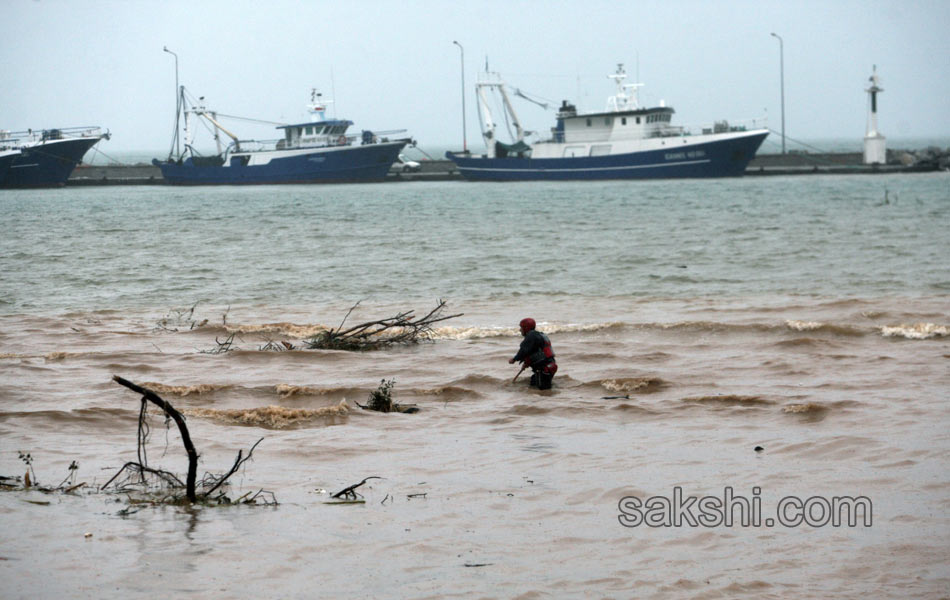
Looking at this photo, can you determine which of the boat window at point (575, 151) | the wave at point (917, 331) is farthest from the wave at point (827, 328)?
the boat window at point (575, 151)

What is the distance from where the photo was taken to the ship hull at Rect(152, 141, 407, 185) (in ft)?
210

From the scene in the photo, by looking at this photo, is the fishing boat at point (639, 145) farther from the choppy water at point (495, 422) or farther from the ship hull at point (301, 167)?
the choppy water at point (495, 422)

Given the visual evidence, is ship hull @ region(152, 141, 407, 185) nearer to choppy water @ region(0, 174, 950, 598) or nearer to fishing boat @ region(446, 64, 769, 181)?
fishing boat @ region(446, 64, 769, 181)

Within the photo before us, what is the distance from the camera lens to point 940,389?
10.4m

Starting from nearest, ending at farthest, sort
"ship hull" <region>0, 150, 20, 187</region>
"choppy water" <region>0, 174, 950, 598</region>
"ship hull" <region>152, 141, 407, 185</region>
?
"choppy water" <region>0, 174, 950, 598</region> < "ship hull" <region>0, 150, 20, 187</region> < "ship hull" <region>152, 141, 407, 185</region>

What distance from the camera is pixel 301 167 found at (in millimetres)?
64438

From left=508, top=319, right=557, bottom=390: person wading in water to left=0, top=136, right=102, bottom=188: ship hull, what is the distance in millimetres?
57697

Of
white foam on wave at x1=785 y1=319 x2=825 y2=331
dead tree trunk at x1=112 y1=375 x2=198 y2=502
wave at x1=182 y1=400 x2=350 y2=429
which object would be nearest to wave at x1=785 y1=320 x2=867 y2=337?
white foam on wave at x1=785 y1=319 x2=825 y2=331

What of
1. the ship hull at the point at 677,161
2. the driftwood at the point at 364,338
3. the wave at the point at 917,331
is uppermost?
the ship hull at the point at 677,161

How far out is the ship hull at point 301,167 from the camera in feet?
210

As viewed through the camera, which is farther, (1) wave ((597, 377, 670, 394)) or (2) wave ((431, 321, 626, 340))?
(2) wave ((431, 321, 626, 340))

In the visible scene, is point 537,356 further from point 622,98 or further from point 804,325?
point 622,98

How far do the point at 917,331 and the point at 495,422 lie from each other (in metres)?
7.55

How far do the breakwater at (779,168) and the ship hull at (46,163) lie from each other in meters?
1.82
